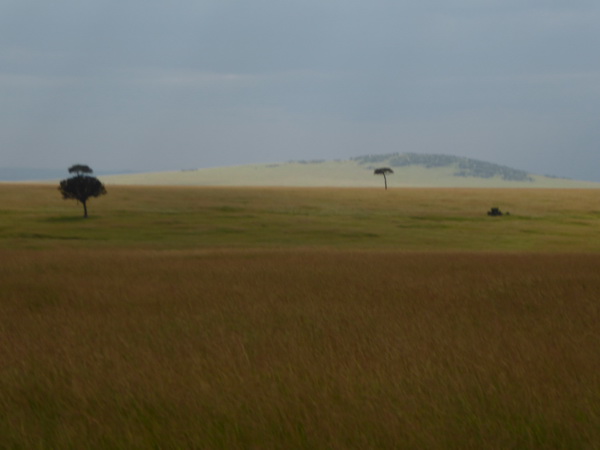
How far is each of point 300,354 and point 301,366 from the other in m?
0.49

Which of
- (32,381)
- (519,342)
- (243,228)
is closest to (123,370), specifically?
(32,381)

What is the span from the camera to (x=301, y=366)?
7.25 metres

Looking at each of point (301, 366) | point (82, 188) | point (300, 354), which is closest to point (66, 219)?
point (82, 188)

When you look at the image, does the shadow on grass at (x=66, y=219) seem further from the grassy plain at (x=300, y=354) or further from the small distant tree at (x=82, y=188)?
the grassy plain at (x=300, y=354)

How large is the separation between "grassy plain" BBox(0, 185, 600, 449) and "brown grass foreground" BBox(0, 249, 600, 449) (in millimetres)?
24

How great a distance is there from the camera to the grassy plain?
5473 millimetres

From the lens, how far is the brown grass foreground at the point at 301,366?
5426mm

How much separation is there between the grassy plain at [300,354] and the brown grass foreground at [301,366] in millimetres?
24

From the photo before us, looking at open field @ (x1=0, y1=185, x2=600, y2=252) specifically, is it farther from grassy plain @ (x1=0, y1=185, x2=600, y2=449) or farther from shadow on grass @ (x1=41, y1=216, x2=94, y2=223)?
grassy plain @ (x1=0, y1=185, x2=600, y2=449)

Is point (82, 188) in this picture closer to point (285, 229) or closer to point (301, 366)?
point (285, 229)

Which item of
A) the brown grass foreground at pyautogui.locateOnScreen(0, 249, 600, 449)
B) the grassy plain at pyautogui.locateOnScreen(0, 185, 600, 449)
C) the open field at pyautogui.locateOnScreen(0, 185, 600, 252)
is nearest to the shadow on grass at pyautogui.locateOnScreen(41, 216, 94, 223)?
the open field at pyautogui.locateOnScreen(0, 185, 600, 252)

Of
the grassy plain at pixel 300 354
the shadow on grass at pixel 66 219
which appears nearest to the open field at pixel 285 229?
the shadow on grass at pixel 66 219

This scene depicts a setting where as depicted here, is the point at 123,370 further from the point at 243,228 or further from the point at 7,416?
the point at 243,228

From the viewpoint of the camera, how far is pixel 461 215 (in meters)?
56.7
